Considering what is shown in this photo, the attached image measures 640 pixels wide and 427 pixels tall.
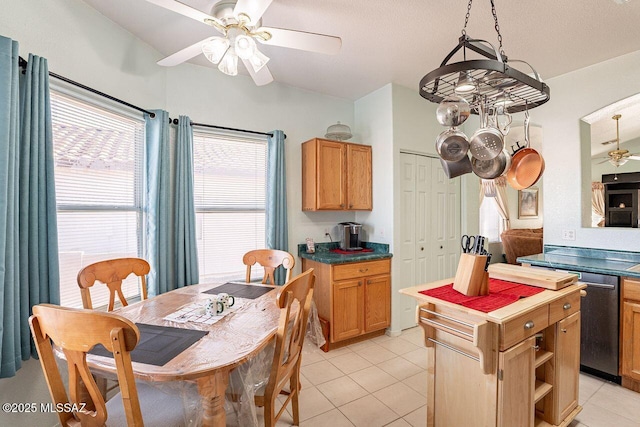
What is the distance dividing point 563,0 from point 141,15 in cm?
298

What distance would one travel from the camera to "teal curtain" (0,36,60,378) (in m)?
1.49

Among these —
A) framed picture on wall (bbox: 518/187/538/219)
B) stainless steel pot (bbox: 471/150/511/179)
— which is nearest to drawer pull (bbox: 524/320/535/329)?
stainless steel pot (bbox: 471/150/511/179)

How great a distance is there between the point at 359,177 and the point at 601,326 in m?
2.52

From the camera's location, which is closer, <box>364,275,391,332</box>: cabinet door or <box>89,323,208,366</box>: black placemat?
<box>89,323,208,366</box>: black placemat

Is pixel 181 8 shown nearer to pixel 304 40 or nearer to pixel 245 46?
pixel 245 46

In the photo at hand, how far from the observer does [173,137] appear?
2.85 meters

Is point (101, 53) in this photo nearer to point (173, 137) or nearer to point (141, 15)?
point (141, 15)

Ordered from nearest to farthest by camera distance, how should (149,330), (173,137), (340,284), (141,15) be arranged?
(149,330) < (141,15) < (173,137) < (340,284)

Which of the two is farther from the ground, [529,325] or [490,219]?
[490,219]

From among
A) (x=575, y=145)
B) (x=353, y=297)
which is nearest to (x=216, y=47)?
(x=353, y=297)

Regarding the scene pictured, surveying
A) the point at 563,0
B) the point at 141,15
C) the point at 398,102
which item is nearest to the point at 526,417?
the point at 563,0

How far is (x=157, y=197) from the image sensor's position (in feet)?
8.48

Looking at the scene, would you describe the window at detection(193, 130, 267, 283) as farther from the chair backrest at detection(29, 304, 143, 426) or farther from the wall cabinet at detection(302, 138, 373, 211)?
the chair backrest at detection(29, 304, 143, 426)

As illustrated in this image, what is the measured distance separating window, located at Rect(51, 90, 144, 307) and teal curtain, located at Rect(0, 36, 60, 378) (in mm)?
287
